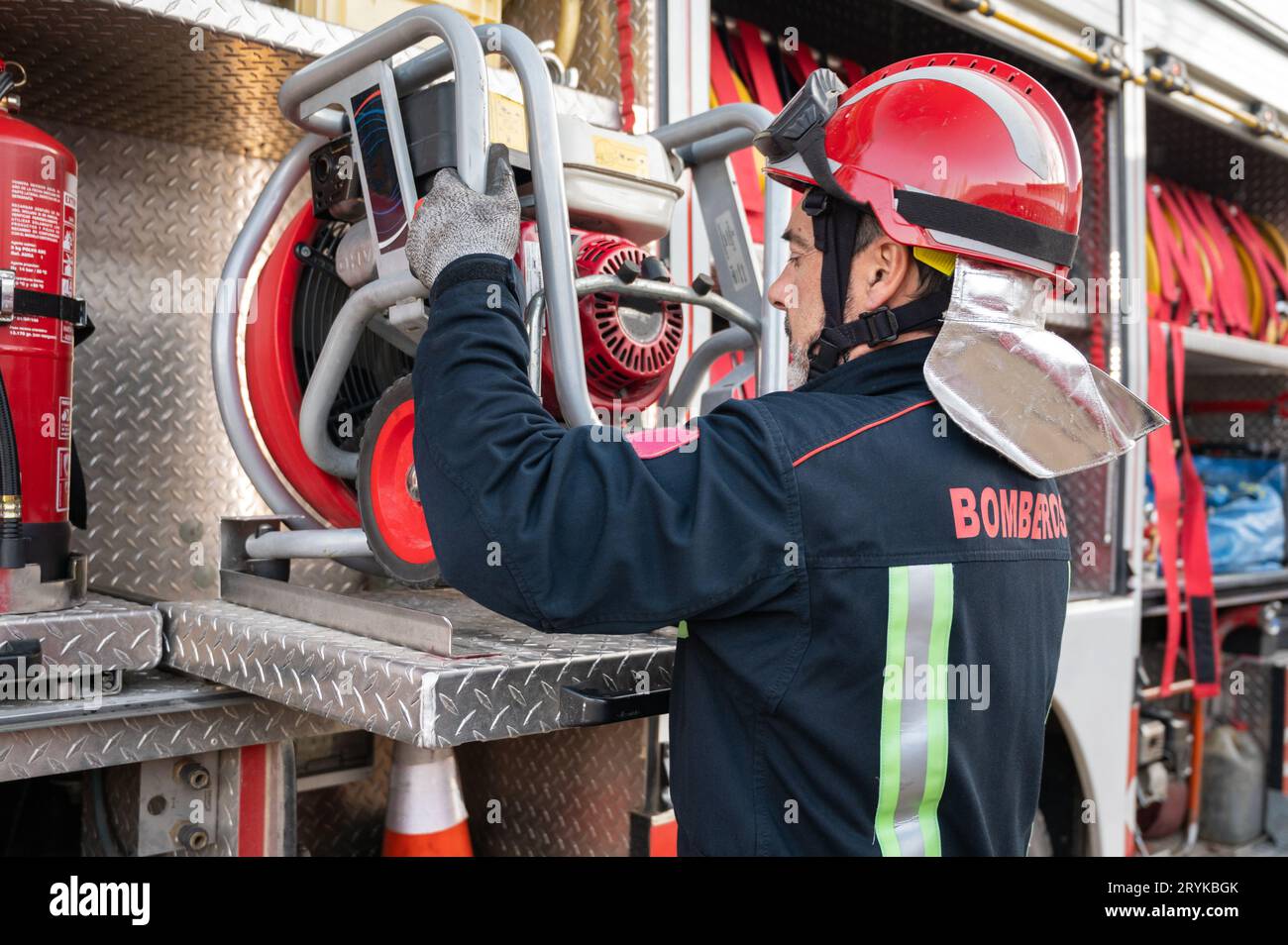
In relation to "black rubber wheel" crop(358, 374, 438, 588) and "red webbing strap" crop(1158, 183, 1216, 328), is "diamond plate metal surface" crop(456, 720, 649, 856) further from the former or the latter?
"red webbing strap" crop(1158, 183, 1216, 328)

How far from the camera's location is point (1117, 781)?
2.97 m

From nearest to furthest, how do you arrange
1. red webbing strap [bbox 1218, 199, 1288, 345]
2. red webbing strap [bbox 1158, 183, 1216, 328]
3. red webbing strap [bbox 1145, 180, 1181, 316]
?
red webbing strap [bbox 1145, 180, 1181, 316]
red webbing strap [bbox 1158, 183, 1216, 328]
red webbing strap [bbox 1218, 199, 1288, 345]

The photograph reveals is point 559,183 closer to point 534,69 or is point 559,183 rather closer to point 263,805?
point 534,69

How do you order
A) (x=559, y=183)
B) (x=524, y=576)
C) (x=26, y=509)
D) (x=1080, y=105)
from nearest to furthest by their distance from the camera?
(x=524, y=576), (x=559, y=183), (x=26, y=509), (x=1080, y=105)

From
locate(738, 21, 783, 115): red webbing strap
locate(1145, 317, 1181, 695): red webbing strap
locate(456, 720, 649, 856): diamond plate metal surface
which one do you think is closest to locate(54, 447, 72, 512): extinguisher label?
locate(456, 720, 649, 856): diamond plate metal surface

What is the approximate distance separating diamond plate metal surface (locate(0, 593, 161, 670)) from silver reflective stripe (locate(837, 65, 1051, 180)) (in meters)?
1.24

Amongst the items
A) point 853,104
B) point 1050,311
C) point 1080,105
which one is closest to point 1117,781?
point 1050,311

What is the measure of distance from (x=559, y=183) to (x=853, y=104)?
0.37m

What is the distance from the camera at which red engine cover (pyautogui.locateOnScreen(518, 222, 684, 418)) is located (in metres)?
1.58

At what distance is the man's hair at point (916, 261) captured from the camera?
1290mm

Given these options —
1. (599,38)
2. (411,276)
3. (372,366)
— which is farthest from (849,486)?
(599,38)

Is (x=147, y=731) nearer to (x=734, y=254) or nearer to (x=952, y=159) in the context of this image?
(x=734, y=254)

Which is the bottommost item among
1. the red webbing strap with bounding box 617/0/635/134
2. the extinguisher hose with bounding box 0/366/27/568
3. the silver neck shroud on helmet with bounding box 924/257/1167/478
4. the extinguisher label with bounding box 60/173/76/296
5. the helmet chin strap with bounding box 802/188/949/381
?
the extinguisher hose with bounding box 0/366/27/568

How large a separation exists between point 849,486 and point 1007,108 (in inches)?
20.8
